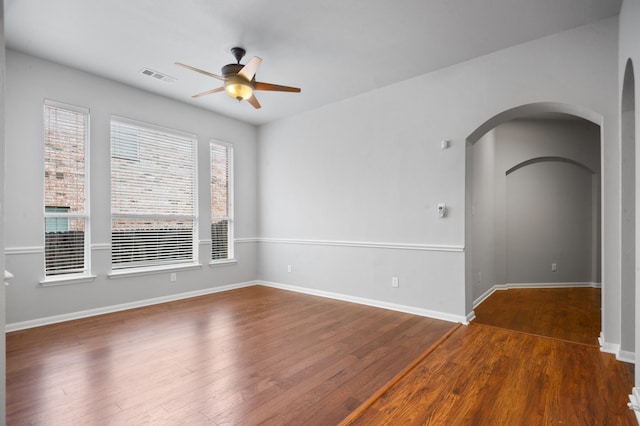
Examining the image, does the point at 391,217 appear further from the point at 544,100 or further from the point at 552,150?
the point at 552,150

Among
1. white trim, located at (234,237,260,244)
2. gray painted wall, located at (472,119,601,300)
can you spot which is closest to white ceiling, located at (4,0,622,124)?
→ gray painted wall, located at (472,119,601,300)

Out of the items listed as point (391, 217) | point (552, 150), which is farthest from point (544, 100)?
point (552, 150)

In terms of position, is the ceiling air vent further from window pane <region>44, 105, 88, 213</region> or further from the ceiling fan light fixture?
the ceiling fan light fixture

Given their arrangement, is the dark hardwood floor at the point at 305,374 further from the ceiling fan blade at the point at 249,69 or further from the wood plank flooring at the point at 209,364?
the ceiling fan blade at the point at 249,69

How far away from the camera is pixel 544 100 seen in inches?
131

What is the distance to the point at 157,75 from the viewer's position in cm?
421

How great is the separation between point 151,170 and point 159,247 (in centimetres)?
118

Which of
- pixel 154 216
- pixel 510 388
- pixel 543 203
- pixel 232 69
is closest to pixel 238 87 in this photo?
pixel 232 69

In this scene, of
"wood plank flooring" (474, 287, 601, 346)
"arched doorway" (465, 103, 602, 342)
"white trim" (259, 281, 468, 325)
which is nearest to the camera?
"wood plank flooring" (474, 287, 601, 346)

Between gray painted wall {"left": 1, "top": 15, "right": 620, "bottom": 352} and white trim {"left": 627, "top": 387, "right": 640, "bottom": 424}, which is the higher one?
gray painted wall {"left": 1, "top": 15, "right": 620, "bottom": 352}

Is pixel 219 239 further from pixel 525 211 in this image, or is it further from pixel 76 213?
pixel 525 211

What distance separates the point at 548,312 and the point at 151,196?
19.2 feet

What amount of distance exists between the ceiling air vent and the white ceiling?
95 mm

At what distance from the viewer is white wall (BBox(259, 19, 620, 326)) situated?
3.15 metres
